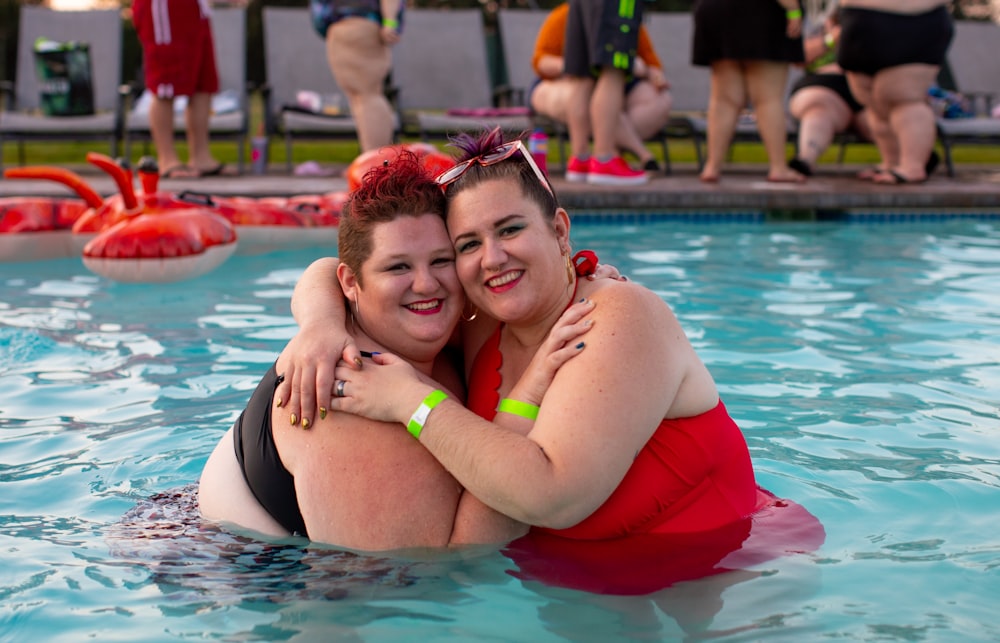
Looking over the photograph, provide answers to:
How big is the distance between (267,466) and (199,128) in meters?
8.29

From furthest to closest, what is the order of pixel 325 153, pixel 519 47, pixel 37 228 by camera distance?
1. pixel 325 153
2. pixel 519 47
3. pixel 37 228

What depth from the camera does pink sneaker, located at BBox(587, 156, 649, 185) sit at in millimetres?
9977

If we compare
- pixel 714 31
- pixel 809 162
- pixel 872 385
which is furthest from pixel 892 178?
pixel 872 385

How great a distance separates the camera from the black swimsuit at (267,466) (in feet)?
9.74

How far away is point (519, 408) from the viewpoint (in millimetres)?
2855

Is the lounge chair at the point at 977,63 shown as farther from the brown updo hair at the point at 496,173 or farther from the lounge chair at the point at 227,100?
the brown updo hair at the point at 496,173

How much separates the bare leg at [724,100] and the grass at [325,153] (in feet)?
12.5

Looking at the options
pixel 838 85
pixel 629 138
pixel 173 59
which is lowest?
pixel 629 138

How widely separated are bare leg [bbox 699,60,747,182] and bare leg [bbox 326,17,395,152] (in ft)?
9.22

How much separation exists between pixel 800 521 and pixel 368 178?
156 centimetres

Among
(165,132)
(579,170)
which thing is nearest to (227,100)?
(165,132)

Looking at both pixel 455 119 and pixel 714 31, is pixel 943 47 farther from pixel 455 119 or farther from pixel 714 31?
pixel 455 119

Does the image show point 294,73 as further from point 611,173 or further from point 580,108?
point 611,173

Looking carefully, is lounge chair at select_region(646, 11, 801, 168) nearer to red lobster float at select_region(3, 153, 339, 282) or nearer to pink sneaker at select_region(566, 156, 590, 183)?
pink sneaker at select_region(566, 156, 590, 183)
